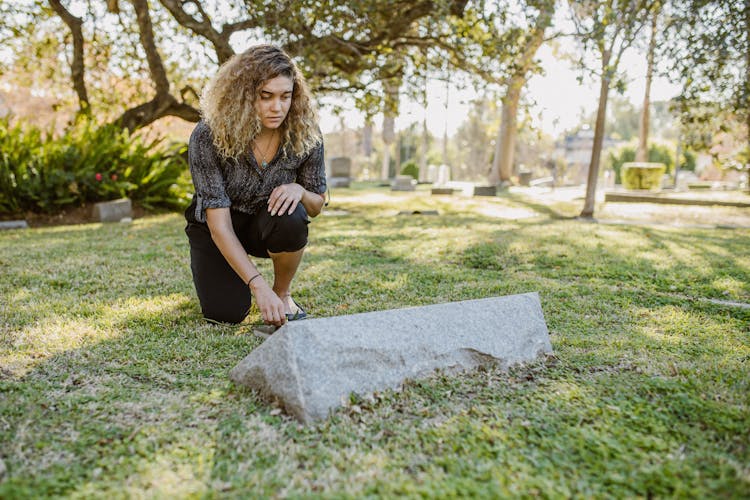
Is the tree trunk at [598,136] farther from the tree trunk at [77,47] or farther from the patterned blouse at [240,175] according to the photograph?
the tree trunk at [77,47]

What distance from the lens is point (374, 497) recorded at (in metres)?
1.60

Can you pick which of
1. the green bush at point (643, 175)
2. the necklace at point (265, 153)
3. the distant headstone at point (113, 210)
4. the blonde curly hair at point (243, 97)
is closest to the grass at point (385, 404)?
the necklace at point (265, 153)

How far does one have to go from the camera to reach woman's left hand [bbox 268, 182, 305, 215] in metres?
3.06

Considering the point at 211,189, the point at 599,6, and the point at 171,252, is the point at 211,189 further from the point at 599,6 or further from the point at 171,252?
the point at 599,6

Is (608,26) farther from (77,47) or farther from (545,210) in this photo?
(77,47)

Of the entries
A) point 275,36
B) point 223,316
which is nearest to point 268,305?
point 223,316

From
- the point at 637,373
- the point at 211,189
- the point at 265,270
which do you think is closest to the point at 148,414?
the point at 211,189

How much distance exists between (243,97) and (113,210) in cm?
650

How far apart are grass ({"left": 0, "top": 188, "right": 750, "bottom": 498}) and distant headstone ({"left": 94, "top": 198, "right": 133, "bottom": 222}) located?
163 inches

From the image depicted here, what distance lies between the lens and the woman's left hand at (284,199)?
3.06m

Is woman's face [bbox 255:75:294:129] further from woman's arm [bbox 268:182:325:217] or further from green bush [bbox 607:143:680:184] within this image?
green bush [bbox 607:143:680:184]

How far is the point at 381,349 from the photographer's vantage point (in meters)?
2.28

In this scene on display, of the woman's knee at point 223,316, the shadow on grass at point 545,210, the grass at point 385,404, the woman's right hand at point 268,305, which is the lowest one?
the shadow on grass at point 545,210

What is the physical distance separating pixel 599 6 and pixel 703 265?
14.6 feet
